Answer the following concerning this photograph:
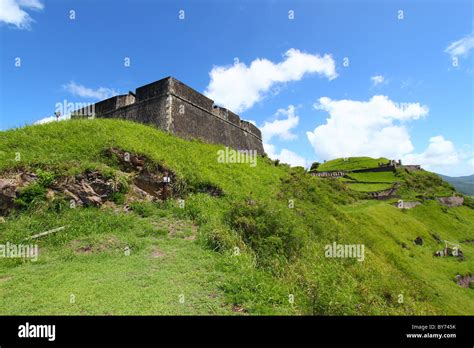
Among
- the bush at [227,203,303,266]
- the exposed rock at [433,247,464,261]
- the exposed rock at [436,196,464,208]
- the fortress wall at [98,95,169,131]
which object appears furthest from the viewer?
the exposed rock at [436,196,464,208]

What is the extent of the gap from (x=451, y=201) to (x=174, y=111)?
44376 millimetres

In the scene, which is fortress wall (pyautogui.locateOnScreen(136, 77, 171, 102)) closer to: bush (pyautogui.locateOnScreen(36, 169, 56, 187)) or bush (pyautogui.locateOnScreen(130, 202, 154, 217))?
bush (pyautogui.locateOnScreen(130, 202, 154, 217))

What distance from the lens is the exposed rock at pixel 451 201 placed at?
4288cm

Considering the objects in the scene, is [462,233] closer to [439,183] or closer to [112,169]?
[439,183]

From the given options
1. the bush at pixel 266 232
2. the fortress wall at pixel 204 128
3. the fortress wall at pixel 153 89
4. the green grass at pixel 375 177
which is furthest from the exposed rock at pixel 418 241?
the green grass at pixel 375 177

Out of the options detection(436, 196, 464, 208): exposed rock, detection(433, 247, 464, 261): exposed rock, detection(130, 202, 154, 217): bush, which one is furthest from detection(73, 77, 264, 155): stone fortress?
detection(436, 196, 464, 208): exposed rock

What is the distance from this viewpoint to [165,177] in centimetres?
1295

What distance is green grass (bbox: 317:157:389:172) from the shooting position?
6694cm

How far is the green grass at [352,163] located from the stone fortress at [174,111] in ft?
162

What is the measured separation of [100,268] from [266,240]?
4898mm

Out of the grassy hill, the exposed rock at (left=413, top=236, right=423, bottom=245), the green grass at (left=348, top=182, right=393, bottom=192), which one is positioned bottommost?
the exposed rock at (left=413, top=236, right=423, bottom=245)

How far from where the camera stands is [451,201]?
43.9 meters

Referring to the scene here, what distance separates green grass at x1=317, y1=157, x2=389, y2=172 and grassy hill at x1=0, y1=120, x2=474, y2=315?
50981 millimetres
